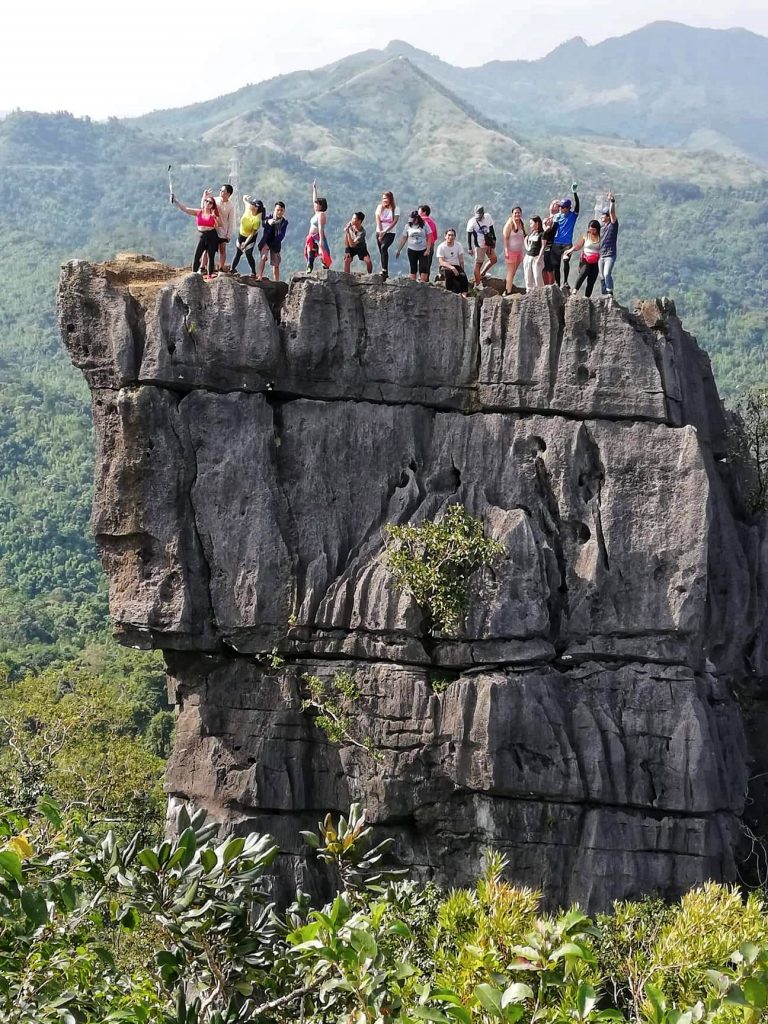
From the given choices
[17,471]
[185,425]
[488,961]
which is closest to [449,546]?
[185,425]

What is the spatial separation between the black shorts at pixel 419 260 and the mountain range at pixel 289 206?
3021 centimetres

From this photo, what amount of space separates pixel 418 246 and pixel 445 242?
24.7 inches

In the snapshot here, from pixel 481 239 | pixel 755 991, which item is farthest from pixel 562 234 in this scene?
pixel 755 991

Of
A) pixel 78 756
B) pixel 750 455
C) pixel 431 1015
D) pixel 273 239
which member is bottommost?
pixel 78 756

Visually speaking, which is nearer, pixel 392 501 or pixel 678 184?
pixel 392 501

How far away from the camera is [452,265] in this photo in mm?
19016

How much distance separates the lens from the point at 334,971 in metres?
8.90

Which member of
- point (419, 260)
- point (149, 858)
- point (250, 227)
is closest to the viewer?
point (149, 858)

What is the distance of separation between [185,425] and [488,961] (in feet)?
33.9

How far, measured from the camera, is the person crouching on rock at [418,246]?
19.2m

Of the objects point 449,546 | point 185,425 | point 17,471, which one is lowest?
point 17,471

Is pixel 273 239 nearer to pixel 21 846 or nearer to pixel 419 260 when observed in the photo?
pixel 419 260

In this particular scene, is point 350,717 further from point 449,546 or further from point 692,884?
point 692,884

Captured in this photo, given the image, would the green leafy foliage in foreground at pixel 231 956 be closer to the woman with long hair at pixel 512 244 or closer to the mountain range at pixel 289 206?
the woman with long hair at pixel 512 244
